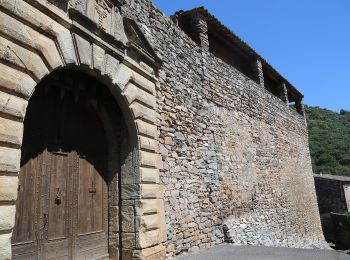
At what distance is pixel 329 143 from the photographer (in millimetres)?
35906

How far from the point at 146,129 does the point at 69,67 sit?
1.50 metres

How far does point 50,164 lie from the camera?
379cm

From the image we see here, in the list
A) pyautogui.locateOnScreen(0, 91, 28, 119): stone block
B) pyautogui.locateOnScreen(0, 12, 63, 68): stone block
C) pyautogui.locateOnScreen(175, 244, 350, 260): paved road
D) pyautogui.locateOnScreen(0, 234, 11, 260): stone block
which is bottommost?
pyautogui.locateOnScreen(175, 244, 350, 260): paved road

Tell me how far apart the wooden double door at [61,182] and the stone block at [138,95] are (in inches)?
22.1

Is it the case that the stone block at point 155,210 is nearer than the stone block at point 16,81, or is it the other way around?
the stone block at point 16,81

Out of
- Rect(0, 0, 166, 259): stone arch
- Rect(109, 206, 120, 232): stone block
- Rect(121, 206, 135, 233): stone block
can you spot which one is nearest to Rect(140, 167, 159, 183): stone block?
Rect(0, 0, 166, 259): stone arch

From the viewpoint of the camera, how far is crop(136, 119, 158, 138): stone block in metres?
4.63

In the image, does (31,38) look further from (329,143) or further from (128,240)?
(329,143)

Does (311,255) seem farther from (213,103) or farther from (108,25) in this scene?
(108,25)

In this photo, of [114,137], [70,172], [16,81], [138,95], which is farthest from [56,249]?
[138,95]

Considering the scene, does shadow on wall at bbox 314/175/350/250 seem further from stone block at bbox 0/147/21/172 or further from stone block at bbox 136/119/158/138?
stone block at bbox 0/147/21/172

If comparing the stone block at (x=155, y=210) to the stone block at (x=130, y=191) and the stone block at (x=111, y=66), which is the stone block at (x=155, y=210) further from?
the stone block at (x=111, y=66)

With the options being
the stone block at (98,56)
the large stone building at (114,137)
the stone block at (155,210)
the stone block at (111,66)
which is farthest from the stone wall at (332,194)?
the stone block at (98,56)

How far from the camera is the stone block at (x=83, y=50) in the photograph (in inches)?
147
